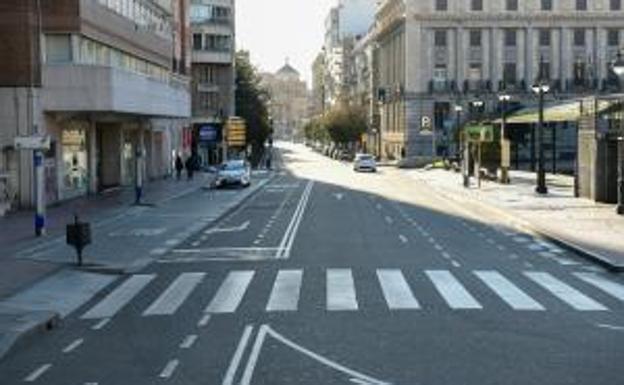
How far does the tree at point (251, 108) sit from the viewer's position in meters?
134

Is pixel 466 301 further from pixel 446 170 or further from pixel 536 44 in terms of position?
pixel 536 44

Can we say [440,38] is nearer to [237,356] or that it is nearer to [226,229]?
[226,229]

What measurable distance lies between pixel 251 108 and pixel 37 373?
121218mm

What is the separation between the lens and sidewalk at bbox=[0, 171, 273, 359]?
20859 millimetres

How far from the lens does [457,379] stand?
1380cm

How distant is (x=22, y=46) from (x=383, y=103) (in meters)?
108

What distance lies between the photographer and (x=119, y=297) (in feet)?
74.4

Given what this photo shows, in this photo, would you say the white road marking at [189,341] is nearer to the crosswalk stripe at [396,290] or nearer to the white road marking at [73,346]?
the white road marking at [73,346]

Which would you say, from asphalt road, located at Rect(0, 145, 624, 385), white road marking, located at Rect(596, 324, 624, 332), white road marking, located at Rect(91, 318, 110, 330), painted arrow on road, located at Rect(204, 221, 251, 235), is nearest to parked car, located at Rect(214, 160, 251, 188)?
painted arrow on road, located at Rect(204, 221, 251, 235)

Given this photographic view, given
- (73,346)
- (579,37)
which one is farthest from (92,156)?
(579,37)

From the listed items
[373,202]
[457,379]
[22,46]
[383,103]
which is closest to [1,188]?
[22,46]

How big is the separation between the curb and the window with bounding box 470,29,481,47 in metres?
115

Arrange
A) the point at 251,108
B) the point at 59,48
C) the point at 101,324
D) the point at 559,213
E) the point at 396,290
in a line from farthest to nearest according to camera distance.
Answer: the point at 251,108, the point at 59,48, the point at 559,213, the point at 396,290, the point at 101,324

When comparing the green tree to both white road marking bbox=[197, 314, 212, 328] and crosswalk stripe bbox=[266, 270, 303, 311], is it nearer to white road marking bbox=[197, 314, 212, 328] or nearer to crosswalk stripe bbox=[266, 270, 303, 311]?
crosswalk stripe bbox=[266, 270, 303, 311]
